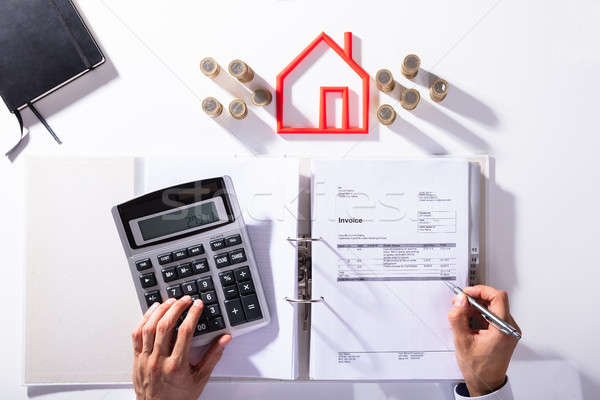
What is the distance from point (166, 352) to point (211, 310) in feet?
0.33

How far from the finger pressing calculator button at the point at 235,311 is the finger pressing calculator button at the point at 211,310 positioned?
0.02m

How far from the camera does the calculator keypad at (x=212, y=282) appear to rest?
2.44 ft

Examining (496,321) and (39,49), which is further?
(39,49)

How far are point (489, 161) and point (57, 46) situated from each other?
88 centimetres

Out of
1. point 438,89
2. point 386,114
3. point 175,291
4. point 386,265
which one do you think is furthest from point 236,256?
point 438,89

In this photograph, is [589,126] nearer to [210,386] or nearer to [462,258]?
[462,258]

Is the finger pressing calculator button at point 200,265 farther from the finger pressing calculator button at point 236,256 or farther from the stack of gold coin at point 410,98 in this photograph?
the stack of gold coin at point 410,98

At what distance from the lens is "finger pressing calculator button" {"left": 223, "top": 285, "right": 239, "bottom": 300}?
744 millimetres

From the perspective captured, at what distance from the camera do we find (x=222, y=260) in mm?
743

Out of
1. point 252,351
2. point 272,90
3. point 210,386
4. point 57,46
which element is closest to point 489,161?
point 272,90

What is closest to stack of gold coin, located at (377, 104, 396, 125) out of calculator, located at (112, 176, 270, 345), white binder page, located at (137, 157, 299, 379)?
white binder page, located at (137, 157, 299, 379)

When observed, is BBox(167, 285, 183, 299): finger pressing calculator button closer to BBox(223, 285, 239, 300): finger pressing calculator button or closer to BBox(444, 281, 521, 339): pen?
BBox(223, 285, 239, 300): finger pressing calculator button

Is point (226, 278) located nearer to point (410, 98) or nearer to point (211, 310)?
point (211, 310)

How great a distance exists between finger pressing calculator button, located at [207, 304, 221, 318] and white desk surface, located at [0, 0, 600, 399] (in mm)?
177
